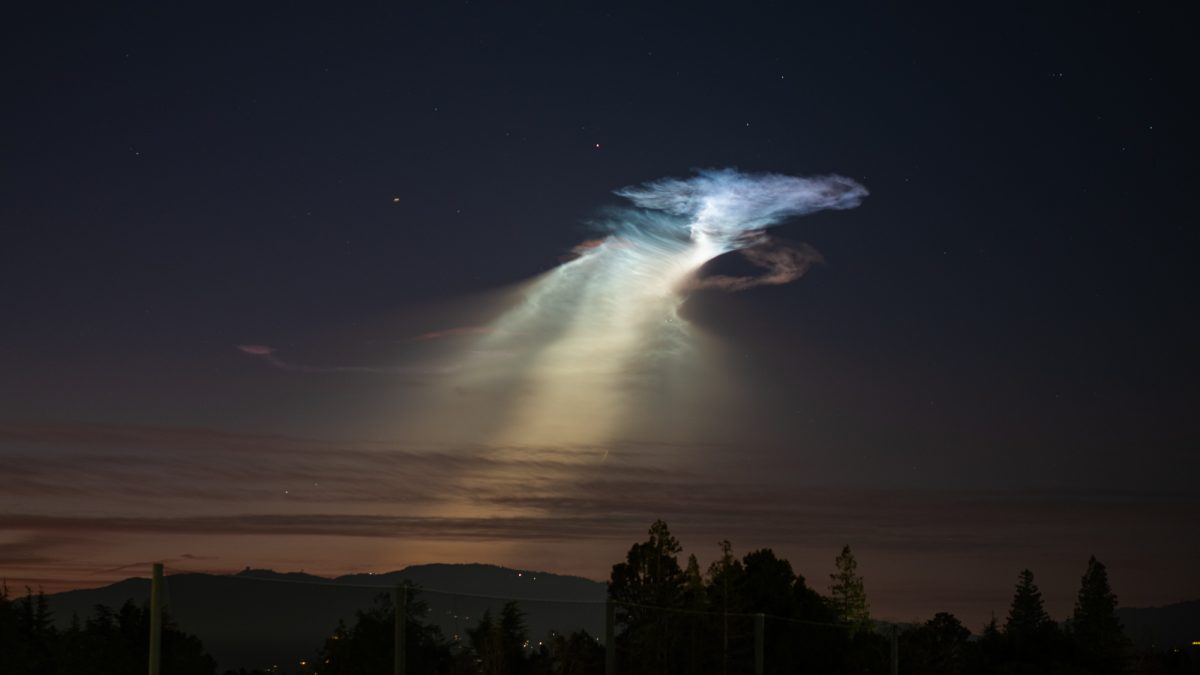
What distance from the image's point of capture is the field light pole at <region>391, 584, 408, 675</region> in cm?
937

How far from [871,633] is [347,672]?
45.8ft

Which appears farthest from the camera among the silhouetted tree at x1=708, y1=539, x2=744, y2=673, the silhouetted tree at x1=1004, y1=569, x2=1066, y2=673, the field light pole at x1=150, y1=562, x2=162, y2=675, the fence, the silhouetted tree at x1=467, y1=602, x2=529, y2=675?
the silhouetted tree at x1=708, y1=539, x2=744, y2=673

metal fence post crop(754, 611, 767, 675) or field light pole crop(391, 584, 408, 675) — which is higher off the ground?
field light pole crop(391, 584, 408, 675)

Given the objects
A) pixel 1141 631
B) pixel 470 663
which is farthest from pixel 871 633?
Result: pixel 1141 631

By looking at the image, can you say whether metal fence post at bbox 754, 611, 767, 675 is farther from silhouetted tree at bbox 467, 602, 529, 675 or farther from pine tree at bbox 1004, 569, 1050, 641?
pine tree at bbox 1004, 569, 1050, 641

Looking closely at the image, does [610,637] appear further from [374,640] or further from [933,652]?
[933,652]

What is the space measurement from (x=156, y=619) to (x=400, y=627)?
6.13 ft

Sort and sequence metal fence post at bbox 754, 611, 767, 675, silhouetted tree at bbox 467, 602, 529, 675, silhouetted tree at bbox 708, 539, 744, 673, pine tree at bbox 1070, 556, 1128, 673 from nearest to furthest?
1. silhouetted tree at bbox 467, 602, 529, 675
2. metal fence post at bbox 754, 611, 767, 675
3. silhouetted tree at bbox 708, 539, 744, 673
4. pine tree at bbox 1070, 556, 1128, 673

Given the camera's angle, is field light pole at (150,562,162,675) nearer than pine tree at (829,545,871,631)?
Yes

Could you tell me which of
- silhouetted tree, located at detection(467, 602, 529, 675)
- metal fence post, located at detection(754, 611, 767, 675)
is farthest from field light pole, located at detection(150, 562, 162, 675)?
metal fence post, located at detection(754, 611, 767, 675)

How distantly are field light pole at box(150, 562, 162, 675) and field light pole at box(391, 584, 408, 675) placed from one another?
1.77m

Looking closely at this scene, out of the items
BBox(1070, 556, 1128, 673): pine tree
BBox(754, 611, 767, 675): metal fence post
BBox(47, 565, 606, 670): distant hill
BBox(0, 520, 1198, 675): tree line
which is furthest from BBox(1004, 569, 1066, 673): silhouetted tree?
BBox(1070, 556, 1128, 673): pine tree

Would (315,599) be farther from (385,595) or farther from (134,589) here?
(134,589)

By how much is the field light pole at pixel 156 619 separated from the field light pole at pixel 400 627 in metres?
1.77
